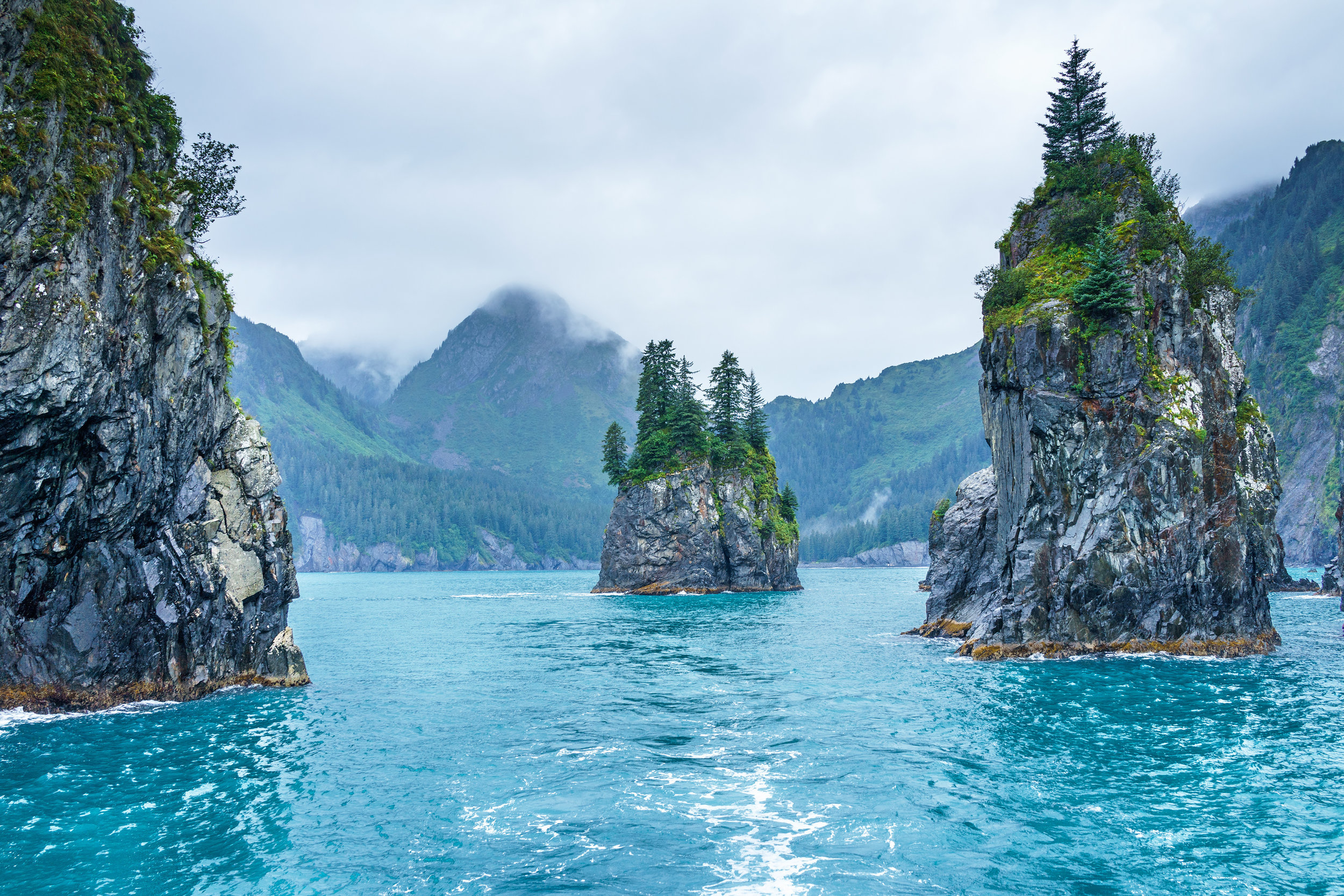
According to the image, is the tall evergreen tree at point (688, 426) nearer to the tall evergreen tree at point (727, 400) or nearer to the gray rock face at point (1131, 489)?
the tall evergreen tree at point (727, 400)

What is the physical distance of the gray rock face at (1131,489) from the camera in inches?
1642

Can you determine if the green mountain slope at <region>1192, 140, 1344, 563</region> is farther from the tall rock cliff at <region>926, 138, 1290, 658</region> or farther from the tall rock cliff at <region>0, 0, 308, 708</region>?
the tall rock cliff at <region>0, 0, 308, 708</region>

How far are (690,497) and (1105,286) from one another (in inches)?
2926

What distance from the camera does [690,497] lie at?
112m

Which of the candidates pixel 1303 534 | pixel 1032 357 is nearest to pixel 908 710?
pixel 1032 357

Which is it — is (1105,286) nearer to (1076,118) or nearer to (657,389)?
(1076,118)

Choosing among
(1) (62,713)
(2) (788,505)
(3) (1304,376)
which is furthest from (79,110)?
(3) (1304,376)

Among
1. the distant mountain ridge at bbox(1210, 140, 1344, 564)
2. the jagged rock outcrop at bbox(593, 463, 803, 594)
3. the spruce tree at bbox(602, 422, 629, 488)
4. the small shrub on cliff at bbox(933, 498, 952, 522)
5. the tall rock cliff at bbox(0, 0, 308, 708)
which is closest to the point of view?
the tall rock cliff at bbox(0, 0, 308, 708)

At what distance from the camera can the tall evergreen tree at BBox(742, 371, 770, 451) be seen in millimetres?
125688

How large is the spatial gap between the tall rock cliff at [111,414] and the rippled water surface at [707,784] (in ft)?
9.32

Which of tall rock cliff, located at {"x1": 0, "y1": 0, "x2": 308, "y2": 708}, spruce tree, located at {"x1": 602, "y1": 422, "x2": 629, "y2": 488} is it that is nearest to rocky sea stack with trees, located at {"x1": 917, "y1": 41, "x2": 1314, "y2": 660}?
tall rock cliff, located at {"x1": 0, "y1": 0, "x2": 308, "y2": 708}

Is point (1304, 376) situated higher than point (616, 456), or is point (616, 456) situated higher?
point (1304, 376)

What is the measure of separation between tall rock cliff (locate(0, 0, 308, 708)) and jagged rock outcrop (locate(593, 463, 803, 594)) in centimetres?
7836

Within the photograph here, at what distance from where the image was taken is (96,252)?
87.3 ft
